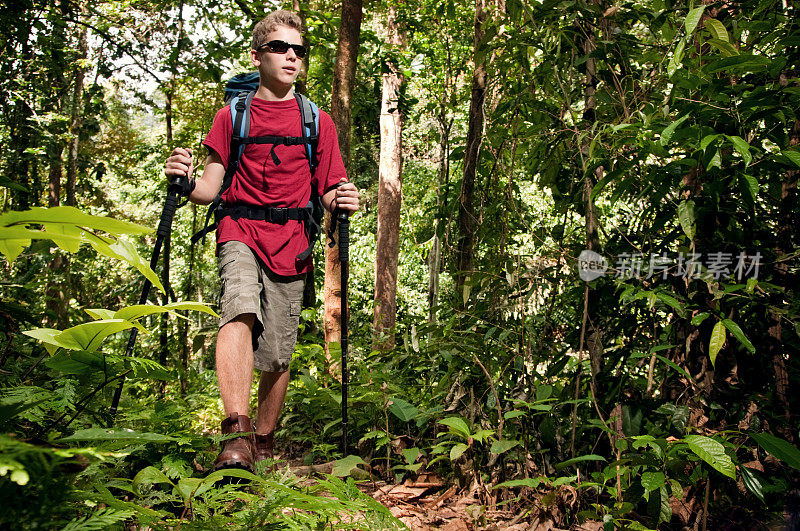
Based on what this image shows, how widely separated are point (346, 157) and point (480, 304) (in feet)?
11.2

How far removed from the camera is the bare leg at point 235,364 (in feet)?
9.61

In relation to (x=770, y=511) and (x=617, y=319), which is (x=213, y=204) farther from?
(x=770, y=511)

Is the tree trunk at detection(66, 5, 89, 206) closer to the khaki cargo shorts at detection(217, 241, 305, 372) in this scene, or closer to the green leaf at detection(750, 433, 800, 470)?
the khaki cargo shorts at detection(217, 241, 305, 372)

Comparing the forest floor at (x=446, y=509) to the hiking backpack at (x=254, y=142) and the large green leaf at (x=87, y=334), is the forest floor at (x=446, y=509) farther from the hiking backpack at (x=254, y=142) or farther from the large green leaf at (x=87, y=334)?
the hiking backpack at (x=254, y=142)

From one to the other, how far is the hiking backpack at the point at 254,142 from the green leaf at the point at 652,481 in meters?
2.21

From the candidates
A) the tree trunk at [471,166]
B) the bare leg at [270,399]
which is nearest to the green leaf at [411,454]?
the bare leg at [270,399]

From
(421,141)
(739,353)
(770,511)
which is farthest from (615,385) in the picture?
(421,141)

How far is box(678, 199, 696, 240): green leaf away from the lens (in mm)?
2545

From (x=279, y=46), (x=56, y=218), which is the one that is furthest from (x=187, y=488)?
(x=279, y=46)

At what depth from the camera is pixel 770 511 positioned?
2471 millimetres

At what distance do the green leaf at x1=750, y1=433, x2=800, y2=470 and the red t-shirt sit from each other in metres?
2.52

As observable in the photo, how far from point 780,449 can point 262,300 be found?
2685mm

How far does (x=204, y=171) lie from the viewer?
10.9 ft

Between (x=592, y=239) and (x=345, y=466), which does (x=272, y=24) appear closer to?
(x=592, y=239)
